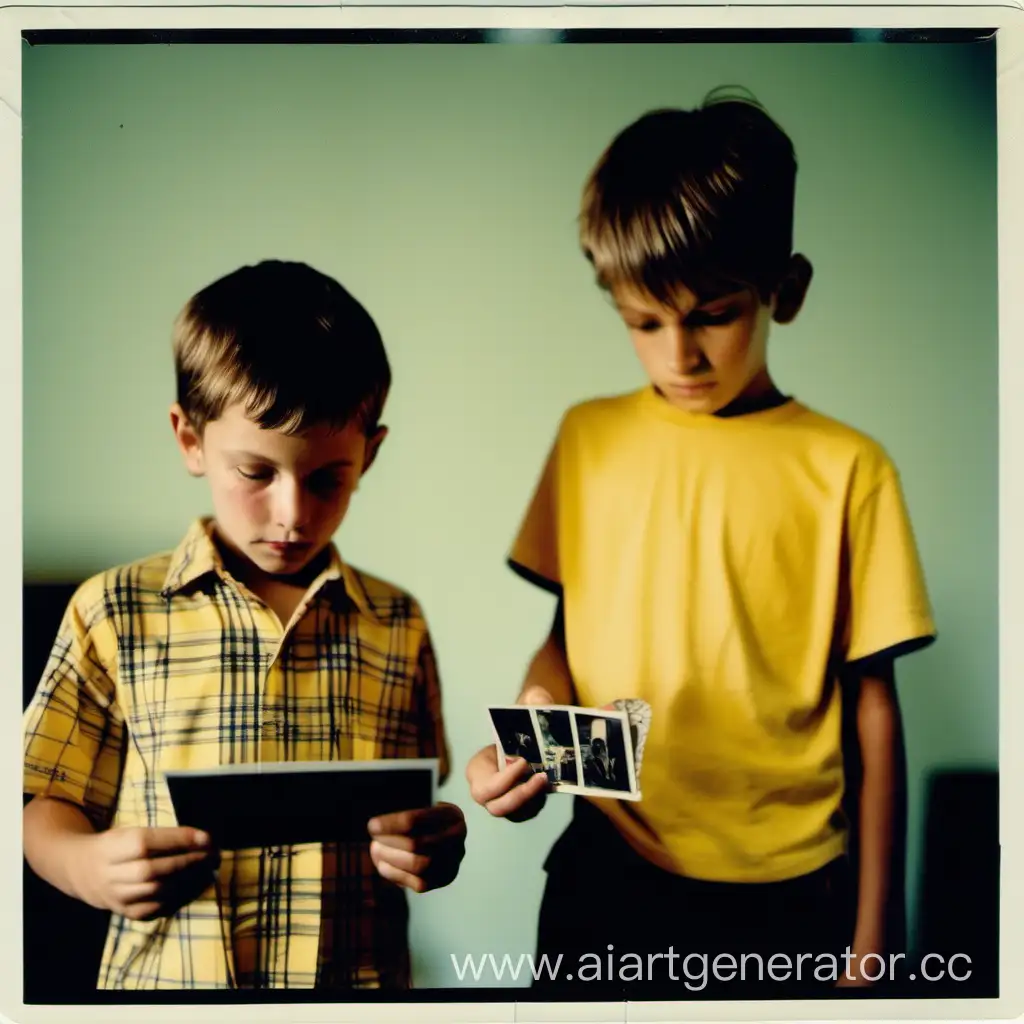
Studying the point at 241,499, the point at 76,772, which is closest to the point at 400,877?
the point at 76,772

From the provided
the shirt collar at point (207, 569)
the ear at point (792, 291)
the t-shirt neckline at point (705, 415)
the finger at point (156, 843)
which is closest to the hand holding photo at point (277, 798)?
the finger at point (156, 843)

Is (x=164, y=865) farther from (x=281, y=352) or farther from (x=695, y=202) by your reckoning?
(x=695, y=202)

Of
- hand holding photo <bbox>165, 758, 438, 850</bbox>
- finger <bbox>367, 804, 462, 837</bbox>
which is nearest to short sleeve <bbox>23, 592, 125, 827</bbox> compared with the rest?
hand holding photo <bbox>165, 758, 438, 850</bbox>

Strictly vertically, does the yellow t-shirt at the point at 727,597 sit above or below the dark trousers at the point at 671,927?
above

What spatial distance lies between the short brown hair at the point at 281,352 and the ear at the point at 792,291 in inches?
23.9

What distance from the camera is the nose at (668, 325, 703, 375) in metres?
1.58

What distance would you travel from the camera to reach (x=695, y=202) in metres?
1.58

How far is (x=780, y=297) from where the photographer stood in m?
1.61

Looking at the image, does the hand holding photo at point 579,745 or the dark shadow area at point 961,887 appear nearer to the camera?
the hand holding photo at point 579,745

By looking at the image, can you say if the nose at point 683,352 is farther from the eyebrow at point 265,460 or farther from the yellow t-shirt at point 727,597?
the eyebrow at point 265,460

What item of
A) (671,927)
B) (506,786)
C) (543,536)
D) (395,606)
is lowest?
(671,927)

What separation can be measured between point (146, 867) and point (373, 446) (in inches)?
27.5

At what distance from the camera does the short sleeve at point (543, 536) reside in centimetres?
160
